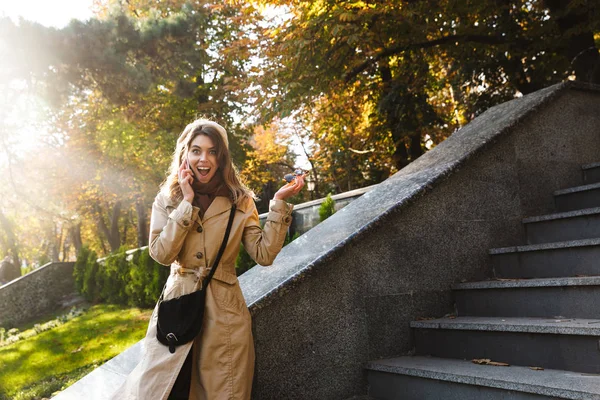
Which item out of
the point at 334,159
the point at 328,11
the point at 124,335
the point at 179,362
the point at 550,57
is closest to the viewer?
the point at 179,362

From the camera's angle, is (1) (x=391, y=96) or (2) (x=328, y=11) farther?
(1) (x=391, y=96)

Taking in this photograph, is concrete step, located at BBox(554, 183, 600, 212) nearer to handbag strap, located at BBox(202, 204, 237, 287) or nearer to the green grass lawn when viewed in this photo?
handbag strap, located at BBox(202, 204, 237, 287)

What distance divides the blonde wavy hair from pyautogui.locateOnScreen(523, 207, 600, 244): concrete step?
105 inches

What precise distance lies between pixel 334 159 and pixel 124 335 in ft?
31.6

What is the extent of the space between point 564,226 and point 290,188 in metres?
2.55

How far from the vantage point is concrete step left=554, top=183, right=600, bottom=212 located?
179 inches

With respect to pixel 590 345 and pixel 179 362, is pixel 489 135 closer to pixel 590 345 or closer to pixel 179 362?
pixel 590 345

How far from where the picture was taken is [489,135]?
4.52 metres

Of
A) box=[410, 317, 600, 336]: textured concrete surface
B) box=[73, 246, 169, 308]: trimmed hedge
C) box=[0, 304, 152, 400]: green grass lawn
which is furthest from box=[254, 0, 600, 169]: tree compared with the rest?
box=[73, 246, 169, 308]: trimmed hedge

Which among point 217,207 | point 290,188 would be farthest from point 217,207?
point 290,188

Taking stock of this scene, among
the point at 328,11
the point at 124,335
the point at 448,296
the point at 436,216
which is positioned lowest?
the point at 124,335

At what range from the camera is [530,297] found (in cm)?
356

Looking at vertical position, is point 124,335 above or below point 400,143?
below

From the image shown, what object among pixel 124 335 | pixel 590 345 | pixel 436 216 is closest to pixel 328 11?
pixel 436 216
